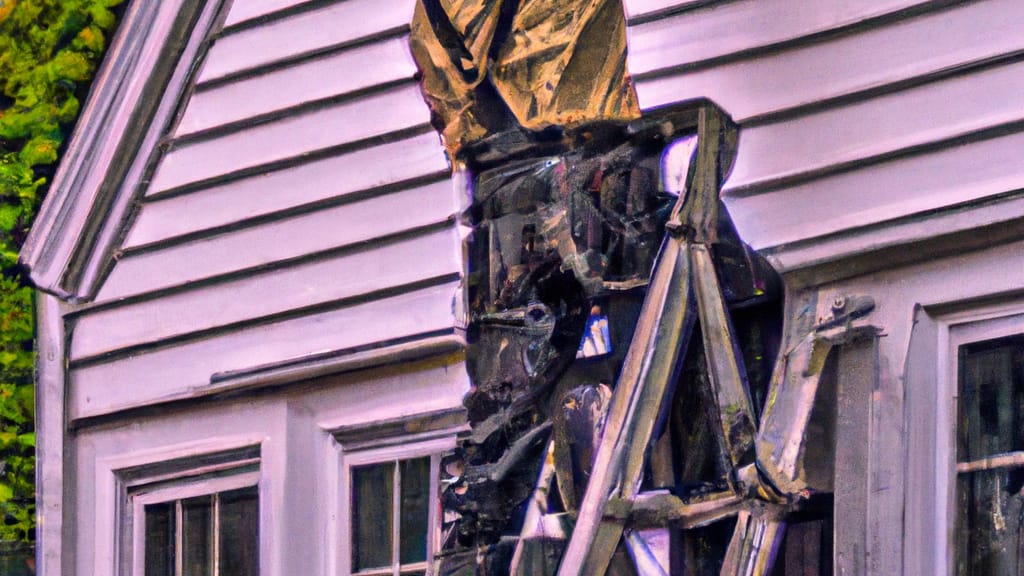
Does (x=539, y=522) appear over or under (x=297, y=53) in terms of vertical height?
under

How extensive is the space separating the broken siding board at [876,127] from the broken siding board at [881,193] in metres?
0.02

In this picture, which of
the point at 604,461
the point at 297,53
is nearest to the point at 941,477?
the point at 604,461

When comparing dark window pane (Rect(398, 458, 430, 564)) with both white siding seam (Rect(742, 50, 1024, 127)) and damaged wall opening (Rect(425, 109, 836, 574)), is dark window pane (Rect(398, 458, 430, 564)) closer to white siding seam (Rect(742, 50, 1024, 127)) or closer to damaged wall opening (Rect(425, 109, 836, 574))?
damaged wall opening (Rect(425, 109, 836, 574))

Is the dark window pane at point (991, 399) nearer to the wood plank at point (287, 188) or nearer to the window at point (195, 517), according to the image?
the wood plank at point (287, 188)

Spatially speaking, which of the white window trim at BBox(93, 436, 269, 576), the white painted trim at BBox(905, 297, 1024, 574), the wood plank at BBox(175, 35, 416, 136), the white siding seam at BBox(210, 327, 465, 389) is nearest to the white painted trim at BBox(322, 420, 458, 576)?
the white siding seam at BBox(210, 327, 465, 389)

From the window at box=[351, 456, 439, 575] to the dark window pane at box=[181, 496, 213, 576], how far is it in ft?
1.03

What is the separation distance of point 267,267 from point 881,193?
1.23 m

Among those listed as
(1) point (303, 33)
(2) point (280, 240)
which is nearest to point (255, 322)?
(2) point (280, 240)

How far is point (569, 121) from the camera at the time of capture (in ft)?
10.2

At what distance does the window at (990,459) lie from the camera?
253 centimetres

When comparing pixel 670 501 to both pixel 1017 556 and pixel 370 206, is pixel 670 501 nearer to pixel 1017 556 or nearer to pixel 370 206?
pixel 1017 556

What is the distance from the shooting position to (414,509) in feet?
10.5

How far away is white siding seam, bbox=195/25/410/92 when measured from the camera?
11.1ft

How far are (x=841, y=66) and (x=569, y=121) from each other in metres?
0.50
